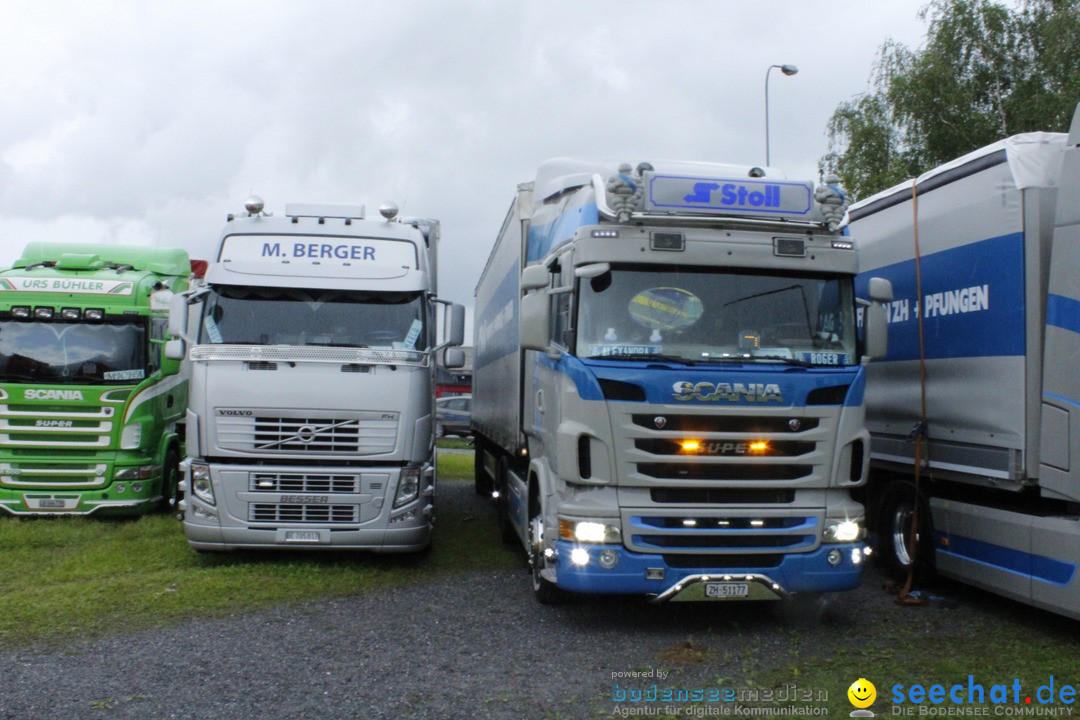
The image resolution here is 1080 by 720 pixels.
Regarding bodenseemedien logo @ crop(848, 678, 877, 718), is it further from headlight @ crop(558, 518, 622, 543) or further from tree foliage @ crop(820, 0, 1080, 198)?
tree foliage @ crop(820, 0, 1080, 198)

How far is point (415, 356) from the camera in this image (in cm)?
914

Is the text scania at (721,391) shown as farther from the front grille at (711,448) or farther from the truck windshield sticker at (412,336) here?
the truck windshield sticker at (412,336)

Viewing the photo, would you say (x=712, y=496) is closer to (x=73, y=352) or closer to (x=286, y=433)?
(x=286, y=433)

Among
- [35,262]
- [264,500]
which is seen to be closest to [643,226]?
[264,500]

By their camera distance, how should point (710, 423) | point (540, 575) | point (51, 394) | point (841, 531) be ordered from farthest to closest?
point (51, 394) < point (540, 575) < point (841, 531) < point (710, 423)

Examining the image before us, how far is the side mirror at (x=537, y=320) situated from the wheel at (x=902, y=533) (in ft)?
12.4

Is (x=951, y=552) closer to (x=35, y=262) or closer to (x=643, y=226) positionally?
(x=643, y=226)

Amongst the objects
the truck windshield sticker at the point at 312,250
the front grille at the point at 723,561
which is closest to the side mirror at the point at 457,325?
the truck windshield sticker at the point at 312,250

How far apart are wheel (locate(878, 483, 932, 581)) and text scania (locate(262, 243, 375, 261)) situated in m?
5.53

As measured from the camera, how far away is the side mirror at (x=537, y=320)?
7230mm

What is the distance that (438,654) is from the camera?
6516 millimetres

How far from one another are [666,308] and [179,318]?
16.3 ft

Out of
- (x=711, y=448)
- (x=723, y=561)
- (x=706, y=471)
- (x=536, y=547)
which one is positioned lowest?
(x=536, y=547)

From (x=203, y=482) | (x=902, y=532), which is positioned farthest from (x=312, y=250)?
(x=902, y=532)
